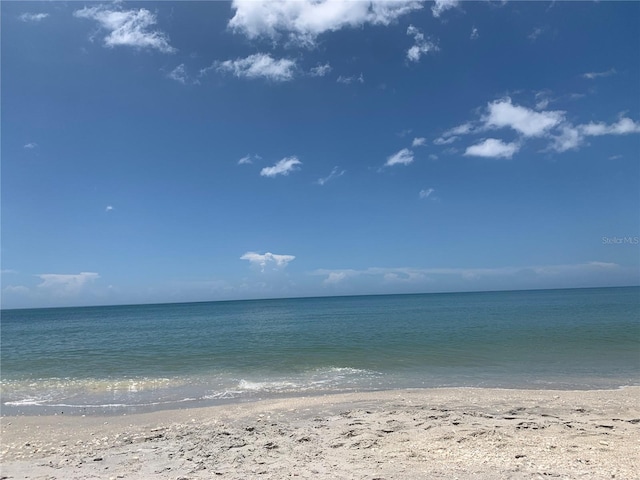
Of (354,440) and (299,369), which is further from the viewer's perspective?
(299,369)

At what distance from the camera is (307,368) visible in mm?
19594

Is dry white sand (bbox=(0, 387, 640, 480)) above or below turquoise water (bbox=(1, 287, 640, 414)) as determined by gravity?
Result: above

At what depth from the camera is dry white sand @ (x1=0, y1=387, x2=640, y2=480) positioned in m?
7.30

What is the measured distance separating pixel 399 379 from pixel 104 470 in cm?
1158

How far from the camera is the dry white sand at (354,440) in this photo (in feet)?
24.0

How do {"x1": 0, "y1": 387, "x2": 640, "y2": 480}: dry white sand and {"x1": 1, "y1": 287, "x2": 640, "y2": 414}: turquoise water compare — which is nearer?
{"x1": 0, "y1": 387, "x2": 640, "y2": 480}: dry white sand

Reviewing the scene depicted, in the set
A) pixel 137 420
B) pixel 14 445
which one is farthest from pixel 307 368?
pixel 14 445

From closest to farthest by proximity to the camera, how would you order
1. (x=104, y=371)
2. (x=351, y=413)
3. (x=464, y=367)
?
(x=351, y=413) → (x=464, y=367) → (x=104, y=371)

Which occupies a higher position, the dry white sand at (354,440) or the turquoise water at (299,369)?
the dry white sand at (354,440)

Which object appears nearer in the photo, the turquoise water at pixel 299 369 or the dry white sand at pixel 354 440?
the dry white sand at pixel 354 440

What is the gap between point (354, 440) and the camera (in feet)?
29.4

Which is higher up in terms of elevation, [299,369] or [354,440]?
[354,440]

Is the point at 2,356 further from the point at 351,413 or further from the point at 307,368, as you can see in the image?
the point at 351,413

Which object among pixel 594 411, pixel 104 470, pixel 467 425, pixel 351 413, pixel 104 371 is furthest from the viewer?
pixel 104 371
